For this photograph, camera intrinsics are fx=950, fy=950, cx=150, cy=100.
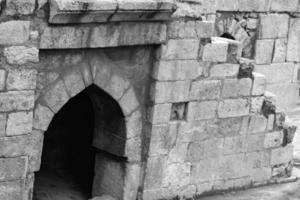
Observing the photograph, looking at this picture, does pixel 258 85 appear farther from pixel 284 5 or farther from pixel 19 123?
pixel 284 5

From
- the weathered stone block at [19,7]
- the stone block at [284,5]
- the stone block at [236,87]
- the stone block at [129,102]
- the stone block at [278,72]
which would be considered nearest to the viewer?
the weathered stone block at [19,7]

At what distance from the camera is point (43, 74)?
1098 centimetres

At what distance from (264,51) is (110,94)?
21.8 feet

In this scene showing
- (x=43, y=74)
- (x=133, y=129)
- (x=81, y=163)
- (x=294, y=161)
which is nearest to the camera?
(x=43, y=74)

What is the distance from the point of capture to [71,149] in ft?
44.0

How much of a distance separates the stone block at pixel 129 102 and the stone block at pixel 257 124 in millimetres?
2064

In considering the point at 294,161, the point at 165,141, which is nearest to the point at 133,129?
the point at 165,141

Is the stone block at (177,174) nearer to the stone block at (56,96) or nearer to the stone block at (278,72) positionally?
the stone block at (56,96)

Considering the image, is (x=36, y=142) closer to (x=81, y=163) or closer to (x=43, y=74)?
(x=43, y=74)

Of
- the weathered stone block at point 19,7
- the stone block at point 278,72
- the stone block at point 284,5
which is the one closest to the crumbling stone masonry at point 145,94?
the weathered stone block at point 19,7

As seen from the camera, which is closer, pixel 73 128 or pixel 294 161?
pixel 73 128

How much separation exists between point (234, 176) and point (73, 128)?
2.36 meters

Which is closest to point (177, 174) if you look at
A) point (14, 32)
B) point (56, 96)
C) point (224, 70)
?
point (224, 70)

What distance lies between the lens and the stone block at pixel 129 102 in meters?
11.9
